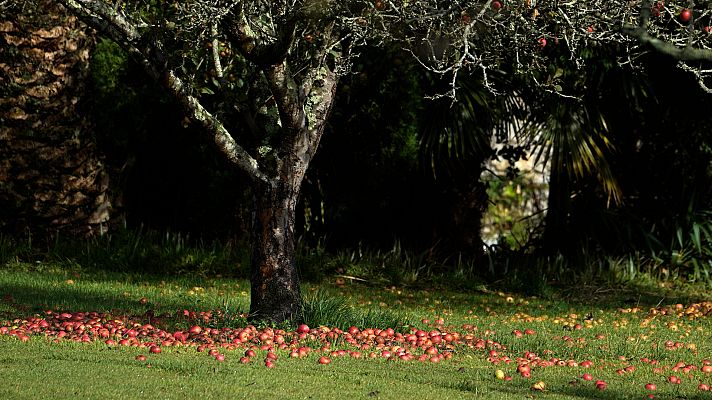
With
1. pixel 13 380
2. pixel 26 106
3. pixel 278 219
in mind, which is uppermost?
pixel 26 106

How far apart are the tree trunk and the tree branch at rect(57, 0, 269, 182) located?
24cm

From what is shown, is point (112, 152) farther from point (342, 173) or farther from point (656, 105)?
point (656, 105)

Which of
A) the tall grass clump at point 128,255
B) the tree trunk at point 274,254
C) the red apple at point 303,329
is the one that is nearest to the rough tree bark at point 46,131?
the tall grass clump at point 128,255

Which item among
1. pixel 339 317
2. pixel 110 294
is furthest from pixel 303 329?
pixel 110 294

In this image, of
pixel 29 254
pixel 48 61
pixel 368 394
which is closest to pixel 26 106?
pixel 48 61

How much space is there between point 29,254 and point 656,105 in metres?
7.43

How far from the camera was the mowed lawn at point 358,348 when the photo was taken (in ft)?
19.8

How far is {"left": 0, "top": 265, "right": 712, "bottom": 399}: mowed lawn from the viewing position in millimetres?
6031

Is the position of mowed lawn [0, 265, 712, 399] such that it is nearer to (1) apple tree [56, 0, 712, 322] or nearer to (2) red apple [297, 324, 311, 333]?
(2) red apple [297, 324, 311, 333]

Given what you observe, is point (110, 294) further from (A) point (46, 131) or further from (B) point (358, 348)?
(B) point (358, 348)

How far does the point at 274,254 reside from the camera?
304 inches

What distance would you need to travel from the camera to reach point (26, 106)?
1180cm

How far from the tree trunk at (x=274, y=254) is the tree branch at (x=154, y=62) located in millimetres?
Answer: 239

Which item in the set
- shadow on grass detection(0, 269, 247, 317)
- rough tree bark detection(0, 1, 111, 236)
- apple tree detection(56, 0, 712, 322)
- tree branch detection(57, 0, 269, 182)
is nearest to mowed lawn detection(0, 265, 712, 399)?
shadow on grass detection(0, 269, 247, 317)
